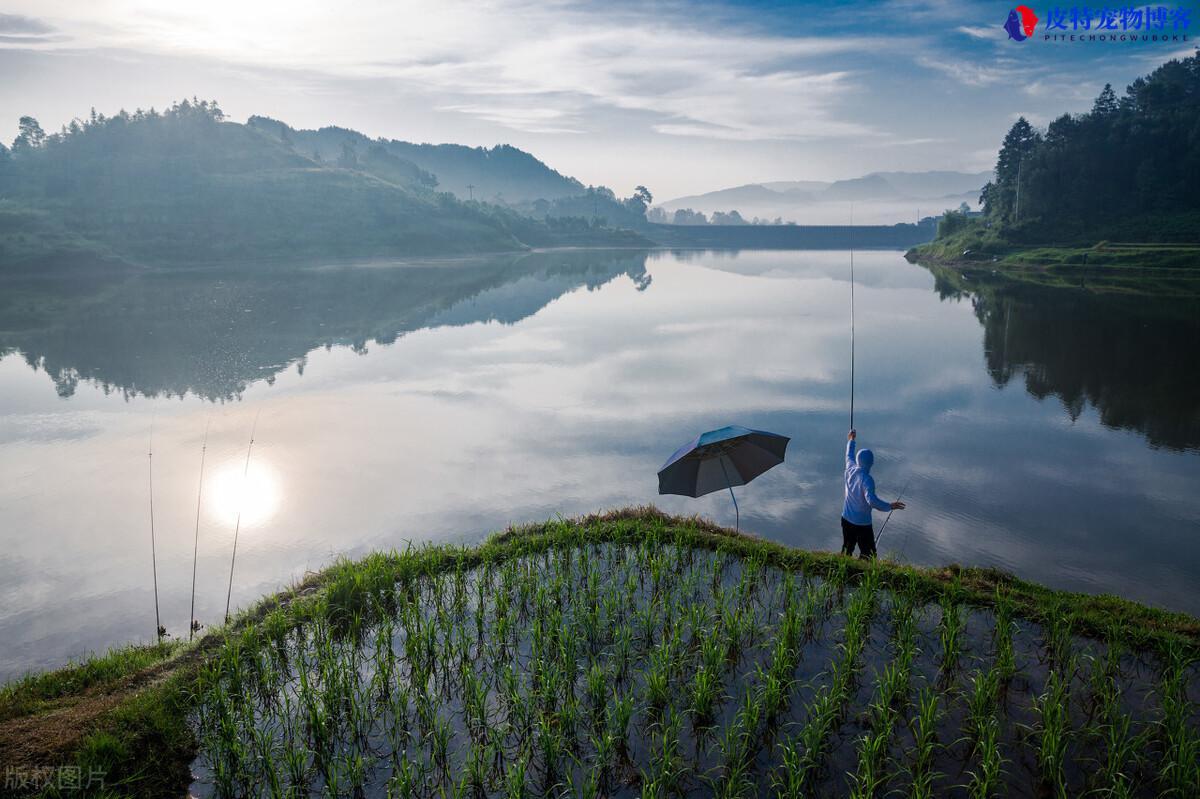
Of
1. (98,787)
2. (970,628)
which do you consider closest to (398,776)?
(98,787)

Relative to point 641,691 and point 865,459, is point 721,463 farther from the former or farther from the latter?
point 641,691

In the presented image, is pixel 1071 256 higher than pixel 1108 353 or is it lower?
higher

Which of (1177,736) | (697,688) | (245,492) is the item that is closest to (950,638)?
(1177,736)

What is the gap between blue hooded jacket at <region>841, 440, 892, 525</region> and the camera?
10839 millimetres

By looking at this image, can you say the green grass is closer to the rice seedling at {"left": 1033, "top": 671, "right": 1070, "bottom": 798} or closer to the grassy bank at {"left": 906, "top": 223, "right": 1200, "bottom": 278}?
the grassy bank at {"left": 906, "top": 223, "right": 1200, "bottom": 278}

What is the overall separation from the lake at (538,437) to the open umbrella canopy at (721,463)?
268cm

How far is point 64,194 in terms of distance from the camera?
14038 cm

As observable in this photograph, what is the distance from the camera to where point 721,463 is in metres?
12.4

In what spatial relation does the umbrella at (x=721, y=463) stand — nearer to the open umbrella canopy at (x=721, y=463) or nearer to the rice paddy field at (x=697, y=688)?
the open umbrella canopy at (x=721, y=463)

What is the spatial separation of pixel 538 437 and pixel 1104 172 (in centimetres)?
12566

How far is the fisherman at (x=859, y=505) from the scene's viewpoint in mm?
10938

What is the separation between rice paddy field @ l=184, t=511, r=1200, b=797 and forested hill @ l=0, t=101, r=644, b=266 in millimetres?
108655

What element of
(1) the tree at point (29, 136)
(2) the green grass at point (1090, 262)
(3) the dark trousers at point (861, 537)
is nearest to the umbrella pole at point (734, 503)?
(3) the dark trousers at point (861, 537)

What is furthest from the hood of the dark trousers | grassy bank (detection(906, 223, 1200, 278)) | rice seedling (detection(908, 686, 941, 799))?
grassy bank (detection(906, 223, 1200, 278))
